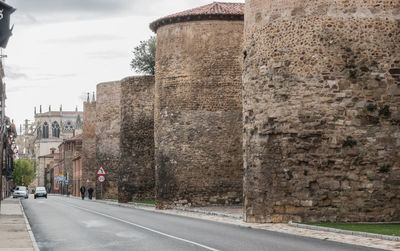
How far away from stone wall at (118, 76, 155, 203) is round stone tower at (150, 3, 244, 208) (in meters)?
8.99

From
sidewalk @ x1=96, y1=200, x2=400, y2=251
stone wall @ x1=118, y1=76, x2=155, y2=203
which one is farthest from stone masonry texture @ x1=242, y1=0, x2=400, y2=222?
stone wall @ x1=118, y1=76, x2=155, y2=203

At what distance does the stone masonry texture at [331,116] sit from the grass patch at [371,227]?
77 cm

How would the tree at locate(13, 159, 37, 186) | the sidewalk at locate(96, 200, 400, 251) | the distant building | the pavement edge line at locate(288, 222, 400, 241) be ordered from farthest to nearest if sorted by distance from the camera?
the distant building → the tree at locate(13, 159, 37, 186) → the pavement edge line at locate(288, 222, 400, 241) → the sidewalk at locate(96, 200, 400, 251)

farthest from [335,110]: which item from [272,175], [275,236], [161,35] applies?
[161,35]

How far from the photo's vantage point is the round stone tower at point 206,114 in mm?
31062

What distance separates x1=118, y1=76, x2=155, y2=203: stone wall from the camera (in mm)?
40625

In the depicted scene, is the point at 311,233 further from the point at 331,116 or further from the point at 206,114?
the point at 206,114

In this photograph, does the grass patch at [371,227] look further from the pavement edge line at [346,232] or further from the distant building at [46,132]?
the distant building at [46,132]

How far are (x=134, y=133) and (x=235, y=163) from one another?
11039 mm

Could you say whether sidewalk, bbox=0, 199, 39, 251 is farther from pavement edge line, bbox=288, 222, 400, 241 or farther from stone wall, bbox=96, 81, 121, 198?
stone wall, bbox=96, 81, 121, 198

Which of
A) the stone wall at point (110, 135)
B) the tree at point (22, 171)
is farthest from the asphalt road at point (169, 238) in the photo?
the tree at point (22, 171)

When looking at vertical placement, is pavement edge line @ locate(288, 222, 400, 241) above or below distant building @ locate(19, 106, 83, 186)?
below

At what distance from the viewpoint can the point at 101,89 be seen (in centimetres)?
5172

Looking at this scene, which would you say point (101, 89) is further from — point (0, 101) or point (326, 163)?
point (326, 163)
